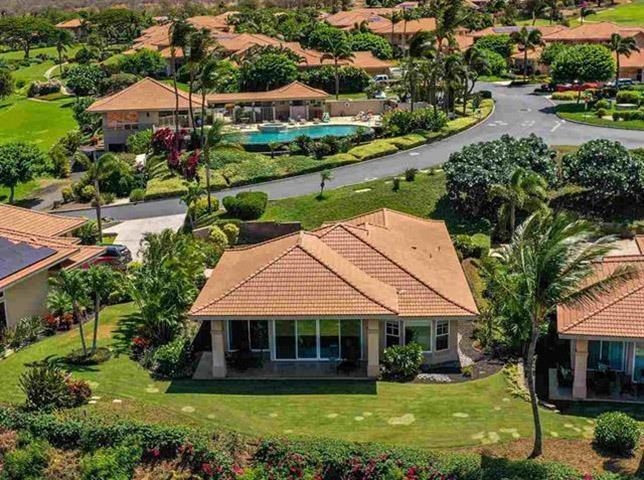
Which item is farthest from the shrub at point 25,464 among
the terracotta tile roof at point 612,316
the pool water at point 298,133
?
the pool water at point 298,133

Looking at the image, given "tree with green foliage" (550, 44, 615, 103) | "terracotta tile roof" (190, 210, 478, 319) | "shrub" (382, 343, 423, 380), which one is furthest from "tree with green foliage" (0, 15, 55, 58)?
"shrub" (382, 343, 423, 380)

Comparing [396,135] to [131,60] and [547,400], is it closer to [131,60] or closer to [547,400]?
[547,400]

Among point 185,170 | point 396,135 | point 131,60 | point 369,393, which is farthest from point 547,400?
point 131,60

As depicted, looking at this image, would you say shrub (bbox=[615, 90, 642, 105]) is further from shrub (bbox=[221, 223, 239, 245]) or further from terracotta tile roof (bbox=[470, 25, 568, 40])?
shrub (bbox=[221, 223, 239, 245])

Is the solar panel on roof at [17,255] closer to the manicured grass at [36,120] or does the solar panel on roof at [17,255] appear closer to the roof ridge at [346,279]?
the roof ridge at [346,279]

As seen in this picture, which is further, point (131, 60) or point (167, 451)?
point (131, 60)

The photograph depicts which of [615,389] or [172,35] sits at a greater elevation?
[172,35]
